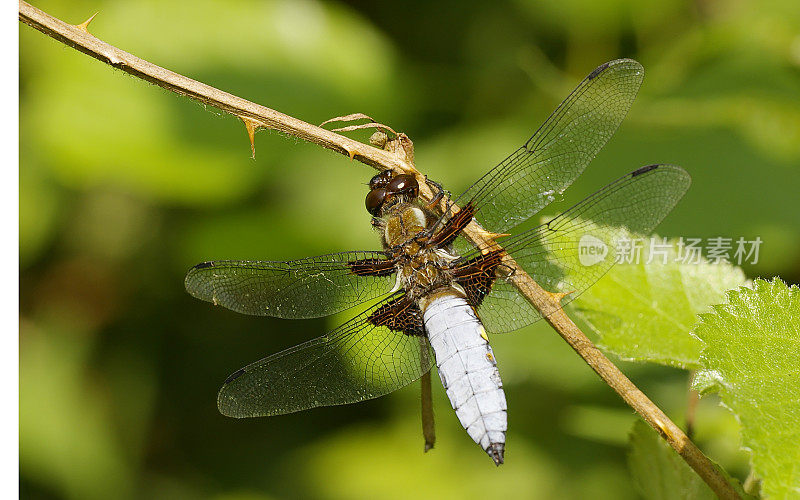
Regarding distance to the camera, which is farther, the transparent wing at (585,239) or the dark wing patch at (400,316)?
the dark wing patch at (400,316)

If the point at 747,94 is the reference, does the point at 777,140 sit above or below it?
below

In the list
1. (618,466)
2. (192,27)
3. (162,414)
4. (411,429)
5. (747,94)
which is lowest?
(618,466)

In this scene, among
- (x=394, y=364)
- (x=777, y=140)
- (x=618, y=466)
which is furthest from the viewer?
(x=777, y=140)

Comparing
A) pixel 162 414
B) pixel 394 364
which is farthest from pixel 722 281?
pixel 162 414

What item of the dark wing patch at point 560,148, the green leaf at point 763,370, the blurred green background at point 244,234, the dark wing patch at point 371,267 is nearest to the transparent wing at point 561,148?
the dark wing patch at point 560,148

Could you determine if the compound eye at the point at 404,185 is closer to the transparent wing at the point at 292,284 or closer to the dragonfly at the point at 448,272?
the dragonfly at the point at 448,272

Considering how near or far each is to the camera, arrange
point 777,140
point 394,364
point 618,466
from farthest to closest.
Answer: point 777,140 → point 618,466 → point 394,364

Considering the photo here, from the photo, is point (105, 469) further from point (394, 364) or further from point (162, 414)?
point (394, 364)

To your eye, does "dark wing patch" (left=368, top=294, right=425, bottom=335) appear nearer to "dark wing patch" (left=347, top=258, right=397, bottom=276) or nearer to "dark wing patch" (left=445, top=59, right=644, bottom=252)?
→ "dark wing patch" (left=347, top=258, right=397, bottom=276)
